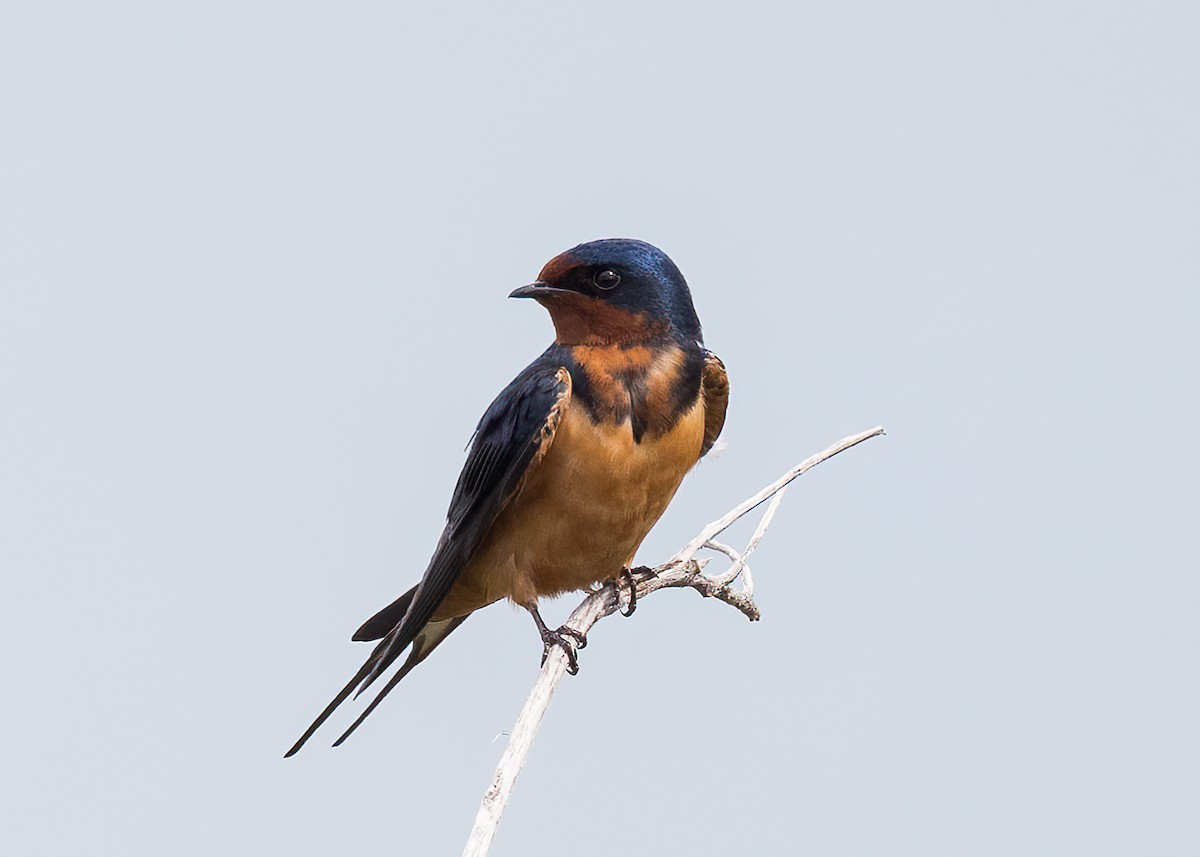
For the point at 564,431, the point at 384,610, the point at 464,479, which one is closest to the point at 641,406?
the point at 564,431

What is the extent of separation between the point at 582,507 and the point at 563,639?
1.09 feet

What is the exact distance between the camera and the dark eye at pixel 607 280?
14.3 feet

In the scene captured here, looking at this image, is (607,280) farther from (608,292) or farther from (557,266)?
(557,266)

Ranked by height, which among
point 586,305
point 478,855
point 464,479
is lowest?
point 478,855

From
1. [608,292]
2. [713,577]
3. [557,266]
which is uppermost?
[557,266]

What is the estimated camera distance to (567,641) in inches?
171

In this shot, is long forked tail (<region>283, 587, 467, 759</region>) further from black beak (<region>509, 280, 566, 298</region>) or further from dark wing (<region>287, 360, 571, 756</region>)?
black beak (<region>509, 280, 566, 298</region>)

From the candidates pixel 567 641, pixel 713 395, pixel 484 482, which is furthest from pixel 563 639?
pixel 713 395

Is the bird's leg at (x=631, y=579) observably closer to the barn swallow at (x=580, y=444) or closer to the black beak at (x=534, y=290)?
the barn swallow at (x=580, y=444)

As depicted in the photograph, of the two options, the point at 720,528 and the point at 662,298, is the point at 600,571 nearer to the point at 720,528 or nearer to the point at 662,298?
the point at 720,528

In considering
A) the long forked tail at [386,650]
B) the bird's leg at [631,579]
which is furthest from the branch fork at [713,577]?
the long forked tail at [386,650]

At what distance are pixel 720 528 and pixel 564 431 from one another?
499mm

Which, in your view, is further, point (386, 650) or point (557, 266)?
point (386, 650)

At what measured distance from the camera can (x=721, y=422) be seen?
4750 millimetres
